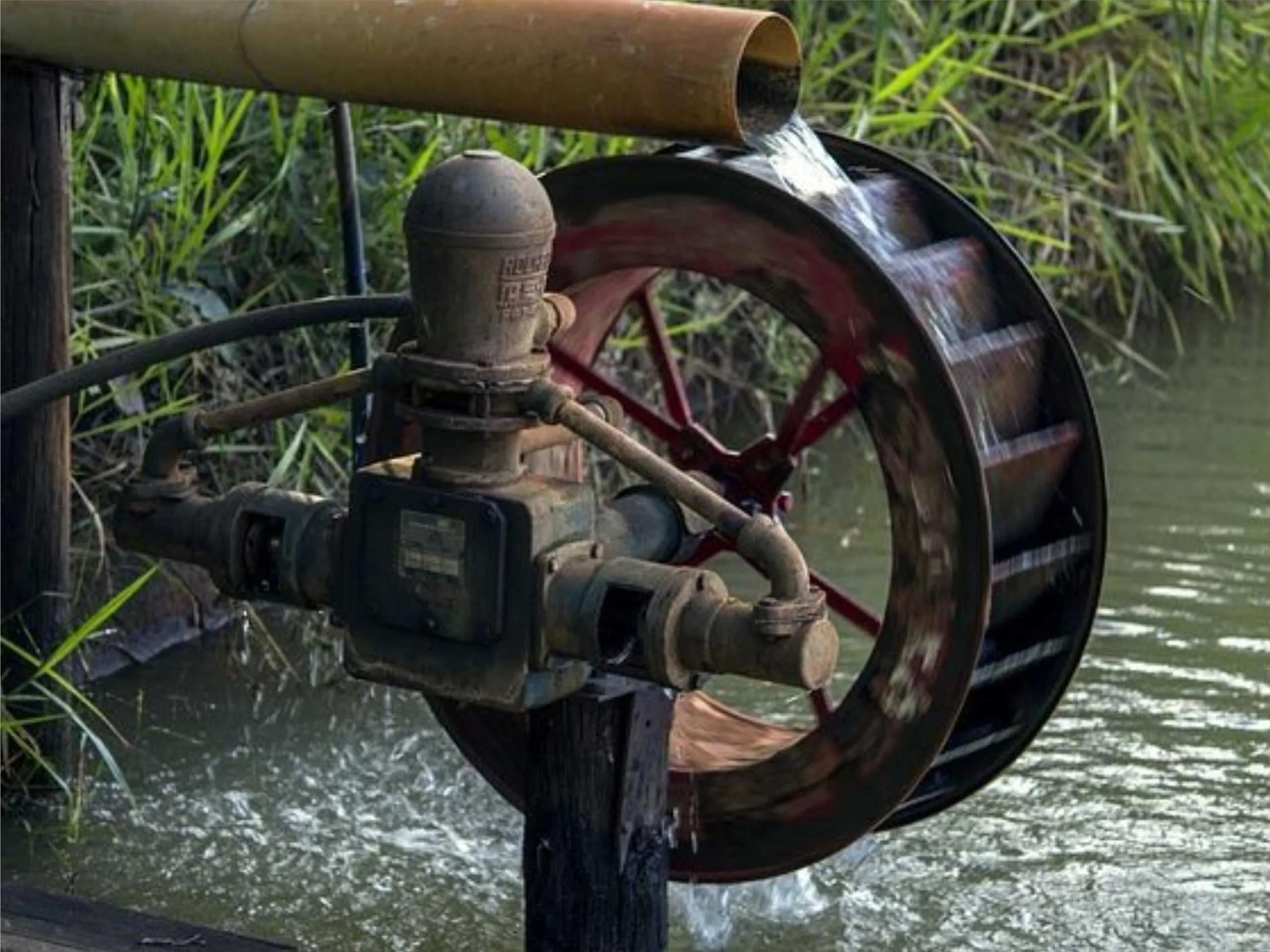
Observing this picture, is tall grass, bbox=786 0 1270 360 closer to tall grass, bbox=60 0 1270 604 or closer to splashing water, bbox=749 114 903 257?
tall grass, bbox=60 0 1270 604

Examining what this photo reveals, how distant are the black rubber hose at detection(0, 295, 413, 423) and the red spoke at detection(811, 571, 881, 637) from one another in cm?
98

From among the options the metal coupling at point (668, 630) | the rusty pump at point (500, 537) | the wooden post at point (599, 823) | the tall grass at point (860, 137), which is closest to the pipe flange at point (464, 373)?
the rusty pump at point (500, 537)

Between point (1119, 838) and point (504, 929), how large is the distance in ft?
4.19

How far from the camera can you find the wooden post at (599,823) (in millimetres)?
3740

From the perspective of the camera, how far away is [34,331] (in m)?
4.94

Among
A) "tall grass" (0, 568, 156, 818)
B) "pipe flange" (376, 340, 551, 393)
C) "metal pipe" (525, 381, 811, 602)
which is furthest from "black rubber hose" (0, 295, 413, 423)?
"tall grass" (0, 568, 156, 818)

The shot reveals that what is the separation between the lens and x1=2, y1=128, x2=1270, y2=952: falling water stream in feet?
16.4

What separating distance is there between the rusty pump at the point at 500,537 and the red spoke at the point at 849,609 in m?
1.00

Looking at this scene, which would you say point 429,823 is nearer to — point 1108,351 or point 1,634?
point 1,634

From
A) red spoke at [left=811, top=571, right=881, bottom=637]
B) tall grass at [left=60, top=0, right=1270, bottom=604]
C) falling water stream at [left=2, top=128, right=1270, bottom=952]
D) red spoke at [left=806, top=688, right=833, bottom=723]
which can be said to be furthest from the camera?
tall grass at [left=60, top=0, right=1270, bottom=604]

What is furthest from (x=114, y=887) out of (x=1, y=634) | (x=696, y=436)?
(x=696, y=436)

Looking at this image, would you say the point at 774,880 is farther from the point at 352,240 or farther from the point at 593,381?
the point at 352,240

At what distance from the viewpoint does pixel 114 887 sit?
513cm

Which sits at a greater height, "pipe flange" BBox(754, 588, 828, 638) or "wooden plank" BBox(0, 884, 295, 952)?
"pipe flange" BBox(754, 588, 828, 638)
